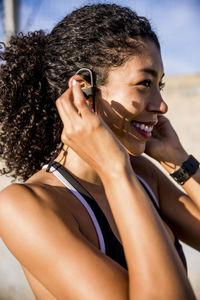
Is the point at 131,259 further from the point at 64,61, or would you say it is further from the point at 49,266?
the point at 64,61

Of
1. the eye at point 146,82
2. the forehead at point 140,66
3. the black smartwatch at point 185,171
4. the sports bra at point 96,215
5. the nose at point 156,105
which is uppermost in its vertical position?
the forehead at point 140,66

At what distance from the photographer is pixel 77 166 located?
2.11m

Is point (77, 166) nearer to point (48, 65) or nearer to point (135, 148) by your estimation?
point (135, 148)

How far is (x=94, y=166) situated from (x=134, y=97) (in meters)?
0.51

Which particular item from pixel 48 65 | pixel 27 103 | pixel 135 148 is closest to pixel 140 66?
pixel 135 148

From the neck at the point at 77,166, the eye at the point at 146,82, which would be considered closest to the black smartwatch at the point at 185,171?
the neck at the point at 77,166

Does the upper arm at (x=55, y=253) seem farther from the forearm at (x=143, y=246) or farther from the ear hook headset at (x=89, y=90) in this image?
the ear hook headset at (x=89, y=90)

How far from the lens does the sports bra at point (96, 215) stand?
177 centimetres

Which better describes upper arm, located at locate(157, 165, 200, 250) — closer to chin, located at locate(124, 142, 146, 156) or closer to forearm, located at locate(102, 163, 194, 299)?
chin, located at locate(124, 142, 146, 156)

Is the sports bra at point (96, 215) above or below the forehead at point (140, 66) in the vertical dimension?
below

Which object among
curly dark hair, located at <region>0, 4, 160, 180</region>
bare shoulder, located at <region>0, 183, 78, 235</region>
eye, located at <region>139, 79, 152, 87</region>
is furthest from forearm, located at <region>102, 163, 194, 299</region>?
curly dark hair, located at <region>0, 4, 160, 180</region>

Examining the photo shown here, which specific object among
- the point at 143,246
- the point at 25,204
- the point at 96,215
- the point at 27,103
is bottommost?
the point at 143,246

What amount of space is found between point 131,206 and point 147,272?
0.24 m

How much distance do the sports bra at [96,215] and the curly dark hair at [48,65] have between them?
1.20 ft
